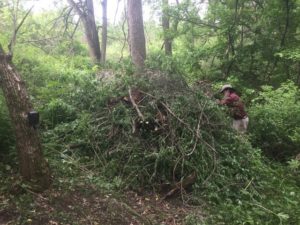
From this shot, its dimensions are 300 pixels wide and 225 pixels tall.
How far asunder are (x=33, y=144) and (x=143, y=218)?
158 centimetres

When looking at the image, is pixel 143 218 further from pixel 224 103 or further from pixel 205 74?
pixel 205 74

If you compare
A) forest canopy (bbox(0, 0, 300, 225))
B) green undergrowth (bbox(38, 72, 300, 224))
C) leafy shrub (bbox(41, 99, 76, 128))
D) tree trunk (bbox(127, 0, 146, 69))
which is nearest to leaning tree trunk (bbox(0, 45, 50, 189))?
forest canopy (bbox(0, 0, 300, 225))

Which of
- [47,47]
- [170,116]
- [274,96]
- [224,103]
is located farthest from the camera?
[47,47]

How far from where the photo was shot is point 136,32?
9398mm

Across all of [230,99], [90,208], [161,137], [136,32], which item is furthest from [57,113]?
[136,32]

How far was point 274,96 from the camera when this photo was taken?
7633 mm

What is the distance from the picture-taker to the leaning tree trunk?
4.00m

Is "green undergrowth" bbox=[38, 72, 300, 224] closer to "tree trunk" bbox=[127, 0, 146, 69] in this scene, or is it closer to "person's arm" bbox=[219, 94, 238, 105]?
"person's arm" bbox=[219, 94, 238, 105]

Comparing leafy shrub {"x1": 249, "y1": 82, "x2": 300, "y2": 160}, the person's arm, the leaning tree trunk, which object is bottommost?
leafy shrub {"x1": 249, "y1": 82, "x2": 300, "y2": 160}

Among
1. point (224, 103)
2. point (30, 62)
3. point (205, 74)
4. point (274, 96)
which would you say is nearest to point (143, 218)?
point (224, 103)

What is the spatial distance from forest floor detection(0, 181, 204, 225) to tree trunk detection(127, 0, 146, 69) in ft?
17.3

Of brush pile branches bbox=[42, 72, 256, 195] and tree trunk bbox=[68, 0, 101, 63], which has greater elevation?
tree trunk bbox=[68, 0, 101, 63]

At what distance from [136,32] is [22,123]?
5.96 meters

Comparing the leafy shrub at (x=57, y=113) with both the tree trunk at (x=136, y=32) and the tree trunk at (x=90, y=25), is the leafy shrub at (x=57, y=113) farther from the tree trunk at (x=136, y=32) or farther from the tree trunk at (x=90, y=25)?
the tree trunk at (x=90, y=25)
